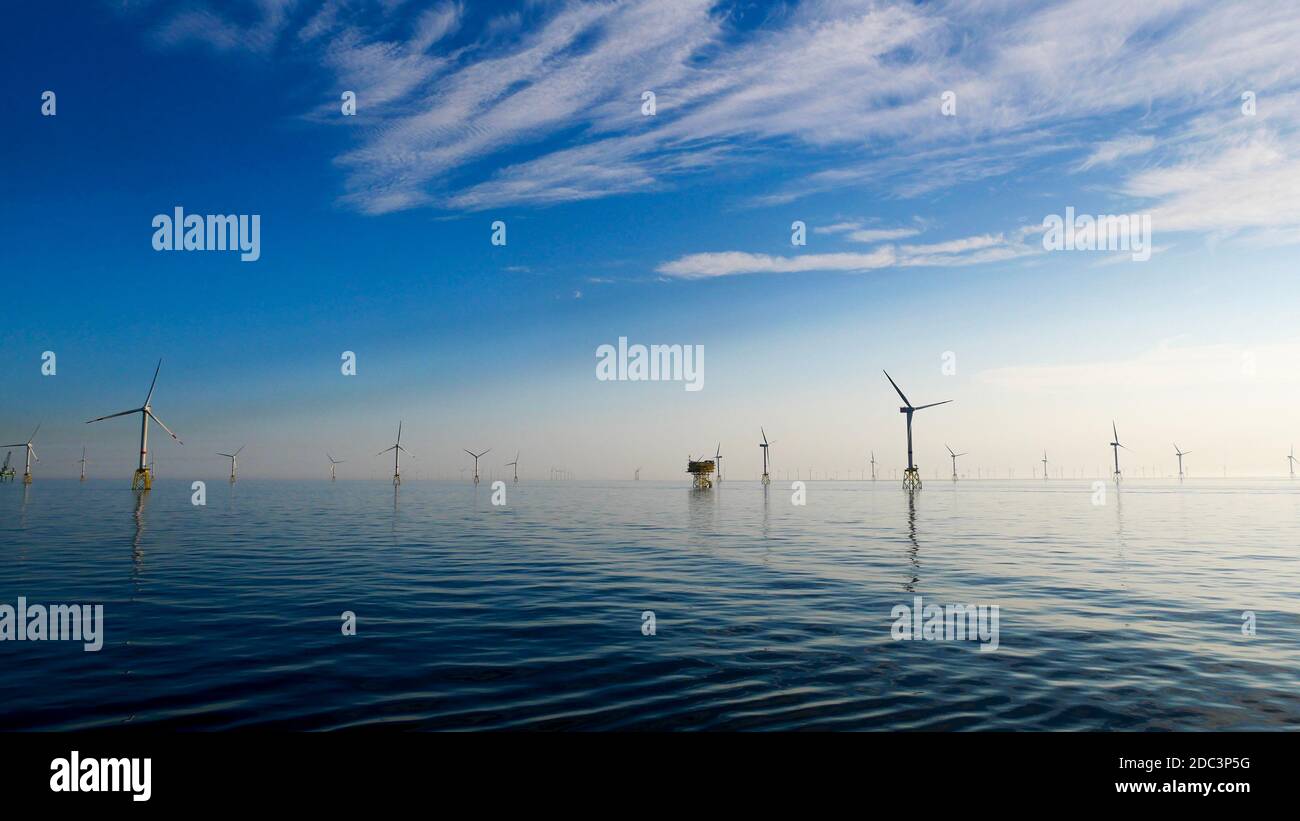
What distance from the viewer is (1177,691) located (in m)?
14.0

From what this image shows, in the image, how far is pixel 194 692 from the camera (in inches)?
548

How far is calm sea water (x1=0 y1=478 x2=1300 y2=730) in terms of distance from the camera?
12.7 meters

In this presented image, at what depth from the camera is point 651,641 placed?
18594 mm

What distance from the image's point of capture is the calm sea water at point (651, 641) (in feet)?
41.8

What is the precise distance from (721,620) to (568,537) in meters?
32.4
